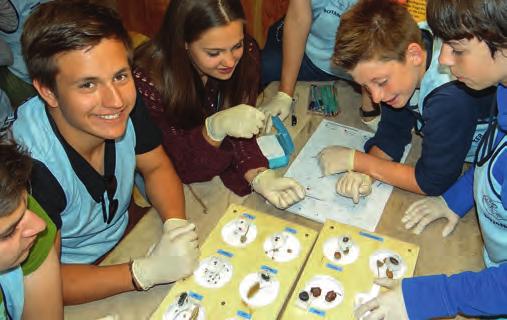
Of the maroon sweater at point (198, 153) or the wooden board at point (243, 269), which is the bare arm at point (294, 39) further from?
the wooden board at point (243, 269)

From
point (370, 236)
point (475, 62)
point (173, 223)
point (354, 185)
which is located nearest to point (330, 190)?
point (354, 185)

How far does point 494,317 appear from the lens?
1.07 meters

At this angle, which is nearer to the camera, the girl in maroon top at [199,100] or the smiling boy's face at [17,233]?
the smiling boy's face at [17,233]

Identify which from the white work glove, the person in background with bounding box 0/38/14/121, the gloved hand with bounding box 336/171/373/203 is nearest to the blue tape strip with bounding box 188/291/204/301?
the gloved hand with bounding box 336/171/373/203

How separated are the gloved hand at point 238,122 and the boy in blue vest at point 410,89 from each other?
26 cm

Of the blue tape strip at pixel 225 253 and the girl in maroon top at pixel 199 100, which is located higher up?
the girl in maroon top at pixel 199 100

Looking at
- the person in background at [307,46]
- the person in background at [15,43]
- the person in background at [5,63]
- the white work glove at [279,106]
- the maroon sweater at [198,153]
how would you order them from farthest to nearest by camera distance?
the person in background at [15,43] → the person in background at [5,63] → the person in background at [307,46] → the white work glove at [279,106] → the maroon sweater at [198,153]

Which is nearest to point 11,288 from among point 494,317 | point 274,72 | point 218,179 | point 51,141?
point 51,141

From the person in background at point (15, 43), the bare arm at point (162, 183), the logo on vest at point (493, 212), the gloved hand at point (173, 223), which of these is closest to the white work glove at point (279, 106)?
the bare arm at point (162, 183)

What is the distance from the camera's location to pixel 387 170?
1.36 meters

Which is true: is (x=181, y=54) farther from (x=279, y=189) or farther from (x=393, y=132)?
(x=393, y=132)

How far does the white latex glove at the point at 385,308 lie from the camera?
1040mm

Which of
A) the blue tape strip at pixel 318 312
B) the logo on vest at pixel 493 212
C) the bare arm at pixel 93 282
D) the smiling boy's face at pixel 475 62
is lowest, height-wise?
the bare arm at pixel 93 282

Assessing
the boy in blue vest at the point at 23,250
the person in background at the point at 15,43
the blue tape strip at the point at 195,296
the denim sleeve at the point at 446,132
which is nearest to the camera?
the boy in blue vest at the point at 23,250
